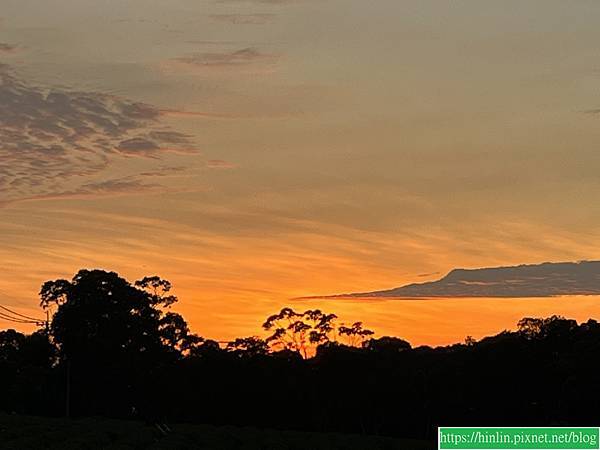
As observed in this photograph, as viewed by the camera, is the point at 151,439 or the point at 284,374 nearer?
the point at 151,439

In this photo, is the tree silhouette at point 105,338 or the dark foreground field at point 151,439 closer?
the dark foreground field at point 151,439

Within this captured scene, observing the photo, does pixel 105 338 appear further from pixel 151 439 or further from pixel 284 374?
pixel 151 439

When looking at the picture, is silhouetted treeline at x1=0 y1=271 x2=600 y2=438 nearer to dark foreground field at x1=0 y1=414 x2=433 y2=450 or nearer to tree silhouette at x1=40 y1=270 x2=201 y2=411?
tree silhouette at x1=40 y1=270 x2=201 y2=411

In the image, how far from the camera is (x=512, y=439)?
27984mm

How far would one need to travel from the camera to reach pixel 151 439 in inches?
2272

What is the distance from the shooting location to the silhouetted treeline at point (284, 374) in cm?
8950

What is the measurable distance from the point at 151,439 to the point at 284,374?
1593 inches

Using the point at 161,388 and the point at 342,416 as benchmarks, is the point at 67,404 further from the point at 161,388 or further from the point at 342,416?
the point at 342,416

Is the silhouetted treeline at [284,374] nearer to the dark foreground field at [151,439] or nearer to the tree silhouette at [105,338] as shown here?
the tree silhouette at [105,338]

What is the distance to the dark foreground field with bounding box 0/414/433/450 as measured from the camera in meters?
51.6

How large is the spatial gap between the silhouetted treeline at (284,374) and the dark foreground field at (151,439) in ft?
73.9

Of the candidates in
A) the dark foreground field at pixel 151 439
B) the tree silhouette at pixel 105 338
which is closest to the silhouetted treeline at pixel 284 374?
the tree silhouette at pixel 105 338

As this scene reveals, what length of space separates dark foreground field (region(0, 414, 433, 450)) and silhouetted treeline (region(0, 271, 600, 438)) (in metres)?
22.5

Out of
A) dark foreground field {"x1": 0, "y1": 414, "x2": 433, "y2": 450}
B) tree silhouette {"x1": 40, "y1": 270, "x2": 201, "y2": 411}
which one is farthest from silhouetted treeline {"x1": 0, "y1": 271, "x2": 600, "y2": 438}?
dark foreground field {"x1": 0, "y1": 414, "x2": 433, "y2": 450}
